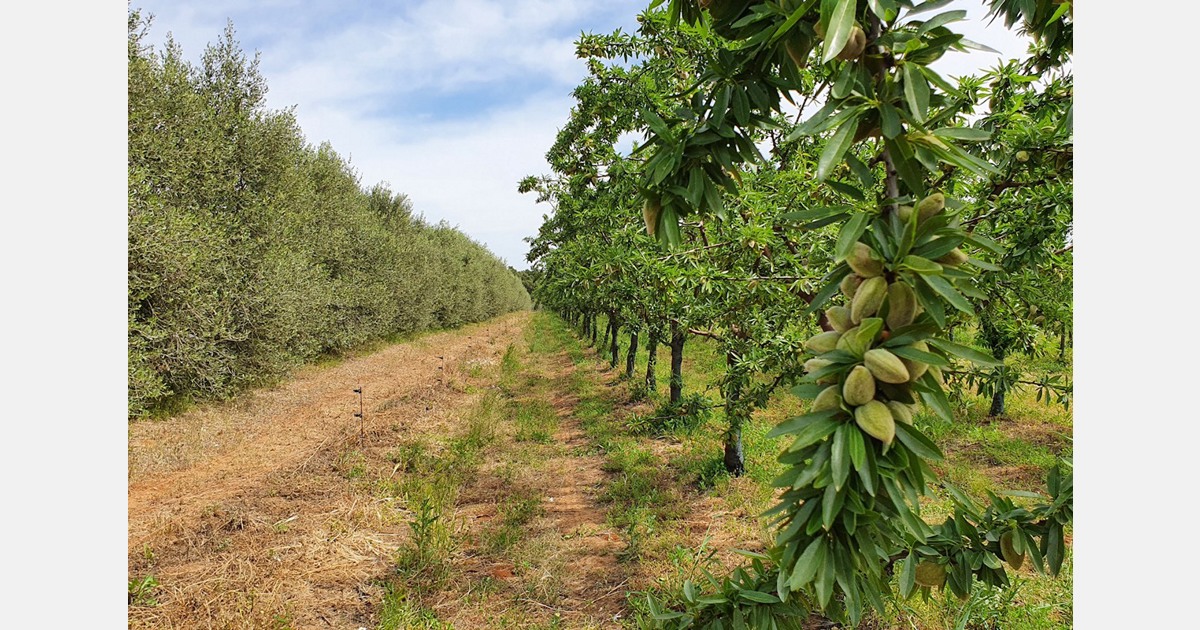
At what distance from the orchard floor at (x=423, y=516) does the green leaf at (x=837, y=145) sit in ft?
8.15

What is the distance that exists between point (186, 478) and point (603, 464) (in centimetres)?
531

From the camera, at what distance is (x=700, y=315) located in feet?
14.4

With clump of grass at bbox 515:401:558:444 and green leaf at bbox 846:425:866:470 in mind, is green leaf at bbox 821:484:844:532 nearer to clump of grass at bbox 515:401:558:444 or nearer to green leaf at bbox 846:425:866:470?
green leaf at bbox 846:425:866:470

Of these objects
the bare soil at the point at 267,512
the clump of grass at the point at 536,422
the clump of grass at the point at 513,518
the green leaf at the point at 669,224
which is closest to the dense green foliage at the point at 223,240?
the bare soil at the point at 267,512

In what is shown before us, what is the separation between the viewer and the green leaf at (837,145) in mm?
797

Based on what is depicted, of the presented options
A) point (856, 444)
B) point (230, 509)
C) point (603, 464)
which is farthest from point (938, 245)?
point (603, 464)

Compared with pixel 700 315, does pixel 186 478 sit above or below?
below

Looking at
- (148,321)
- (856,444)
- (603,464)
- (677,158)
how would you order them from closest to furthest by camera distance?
1. (856,444)
2. (677,158)
3. (603,464)
4. (148,321)

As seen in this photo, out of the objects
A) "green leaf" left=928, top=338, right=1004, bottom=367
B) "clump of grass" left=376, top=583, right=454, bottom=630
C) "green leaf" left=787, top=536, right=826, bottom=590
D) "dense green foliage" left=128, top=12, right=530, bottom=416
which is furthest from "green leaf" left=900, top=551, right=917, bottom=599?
"dense green foliage" left=128, top=12, right=530, bottom=416

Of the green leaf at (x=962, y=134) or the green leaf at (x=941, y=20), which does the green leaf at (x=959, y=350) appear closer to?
the green leaf at (x=962, y=134)

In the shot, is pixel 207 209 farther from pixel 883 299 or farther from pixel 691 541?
pixel 883 299

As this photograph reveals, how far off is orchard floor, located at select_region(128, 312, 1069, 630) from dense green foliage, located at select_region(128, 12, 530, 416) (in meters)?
1.34

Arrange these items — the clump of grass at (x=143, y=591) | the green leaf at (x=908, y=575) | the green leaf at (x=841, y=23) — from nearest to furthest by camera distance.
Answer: the green leaf at (x=841, y=23) → the green leaf at (x=908, y=575) → the clump of grass at (x=143, y=591)

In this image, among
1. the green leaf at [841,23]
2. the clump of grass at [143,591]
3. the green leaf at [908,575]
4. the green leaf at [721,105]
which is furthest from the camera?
the clump of grass at [143,591]
